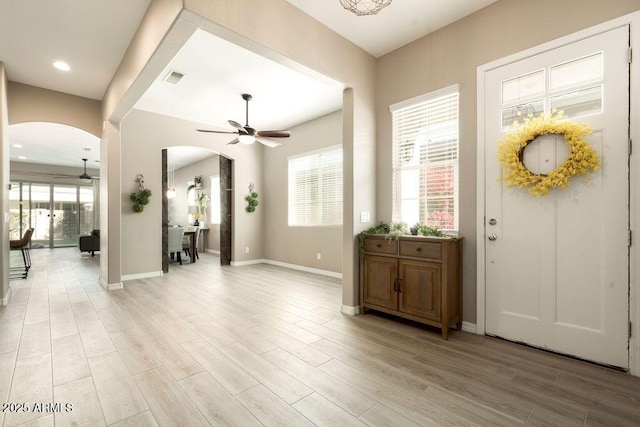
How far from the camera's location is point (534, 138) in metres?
2.56

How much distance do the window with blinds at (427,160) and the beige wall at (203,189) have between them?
22.1ft

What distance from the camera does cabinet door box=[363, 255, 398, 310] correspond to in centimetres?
318

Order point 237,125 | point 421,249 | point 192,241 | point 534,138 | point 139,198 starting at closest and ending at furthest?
point 534,138, point 421,249, point 237,125, point 139,198, point 192,241

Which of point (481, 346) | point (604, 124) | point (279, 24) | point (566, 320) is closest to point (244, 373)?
point (481, 346)

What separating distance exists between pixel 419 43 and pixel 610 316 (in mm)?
3166

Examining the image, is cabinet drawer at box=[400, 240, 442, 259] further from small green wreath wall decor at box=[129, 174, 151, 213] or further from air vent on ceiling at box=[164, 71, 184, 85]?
small green wreath wall decor at box=[129, 174, 151, 213]

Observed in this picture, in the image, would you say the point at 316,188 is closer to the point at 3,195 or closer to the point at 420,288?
the point at 420,288

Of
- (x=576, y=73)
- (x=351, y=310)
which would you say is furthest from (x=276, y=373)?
(x=576, y=73)

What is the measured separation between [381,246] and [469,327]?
1186mm

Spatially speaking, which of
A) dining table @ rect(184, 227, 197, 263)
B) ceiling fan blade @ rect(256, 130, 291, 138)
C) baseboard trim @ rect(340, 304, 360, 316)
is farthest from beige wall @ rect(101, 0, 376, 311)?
dining table @ rect(184, 227, 197, 263)

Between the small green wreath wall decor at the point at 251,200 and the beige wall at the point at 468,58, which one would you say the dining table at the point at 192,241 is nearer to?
the small green wreath wall decor at the point at 251,200

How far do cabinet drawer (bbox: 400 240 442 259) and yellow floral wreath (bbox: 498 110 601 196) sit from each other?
89 cm

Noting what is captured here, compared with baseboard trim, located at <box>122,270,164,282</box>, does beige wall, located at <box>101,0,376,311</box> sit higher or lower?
higher

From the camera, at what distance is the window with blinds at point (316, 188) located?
5719 millimetres
